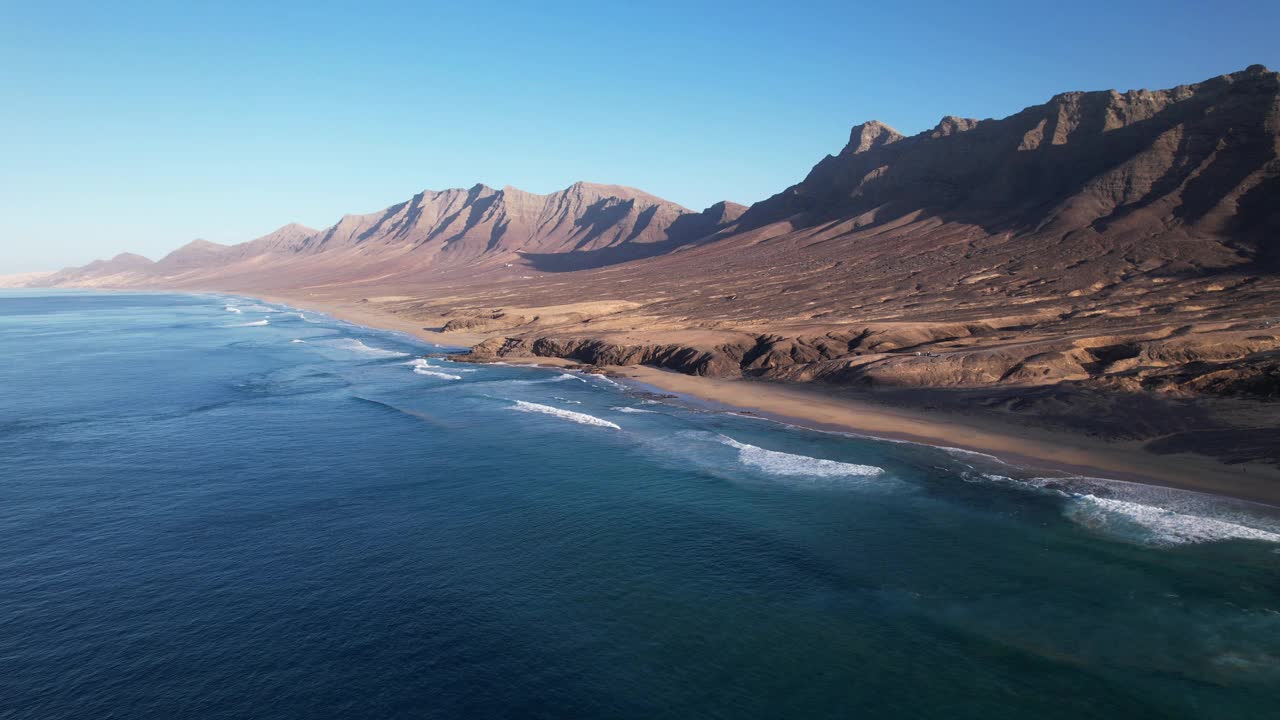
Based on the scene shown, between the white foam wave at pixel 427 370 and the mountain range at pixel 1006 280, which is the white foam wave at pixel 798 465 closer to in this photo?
the mountain range at pixel 1006 280

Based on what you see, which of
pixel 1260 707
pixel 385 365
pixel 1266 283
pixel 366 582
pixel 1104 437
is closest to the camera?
pixel 1260 707

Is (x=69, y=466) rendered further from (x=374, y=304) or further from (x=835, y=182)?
(x=835, y=182)

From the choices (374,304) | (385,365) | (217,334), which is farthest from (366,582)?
(374,304)

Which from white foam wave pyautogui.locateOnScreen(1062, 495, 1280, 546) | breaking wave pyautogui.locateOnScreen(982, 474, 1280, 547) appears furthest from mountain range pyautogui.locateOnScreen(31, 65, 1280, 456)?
white foam wave pyautogui.locateOnScreen(1062, 495, 1280, 546)

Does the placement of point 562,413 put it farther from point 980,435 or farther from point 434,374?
point 980,435

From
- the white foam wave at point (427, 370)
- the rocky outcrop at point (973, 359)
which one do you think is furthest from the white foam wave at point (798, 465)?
the white foam wave at point (427, 370)

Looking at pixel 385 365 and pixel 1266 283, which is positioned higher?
pixel 1266 283

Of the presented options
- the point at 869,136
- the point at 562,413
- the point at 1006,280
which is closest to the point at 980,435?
the point at 562,413
